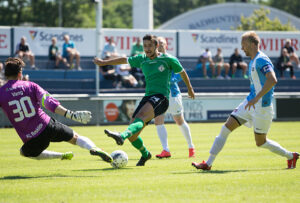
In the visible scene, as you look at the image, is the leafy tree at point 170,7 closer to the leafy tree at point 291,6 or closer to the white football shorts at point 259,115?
the leafy tree at point 291,6

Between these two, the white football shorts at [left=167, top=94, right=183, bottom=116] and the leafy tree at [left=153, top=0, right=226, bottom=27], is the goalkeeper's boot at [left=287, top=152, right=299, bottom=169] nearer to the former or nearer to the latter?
the white football shorts at [left=167, top=94, right=183, bottom=116]

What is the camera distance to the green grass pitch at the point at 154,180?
651cm

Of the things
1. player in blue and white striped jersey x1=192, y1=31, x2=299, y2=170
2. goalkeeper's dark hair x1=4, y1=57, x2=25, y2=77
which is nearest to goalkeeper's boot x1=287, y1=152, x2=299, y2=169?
player in blue and white striped jersey x1=192, y1=31, x2=299, y2=170

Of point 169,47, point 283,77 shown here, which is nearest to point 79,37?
point 169,47

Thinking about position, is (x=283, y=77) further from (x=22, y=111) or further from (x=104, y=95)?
(x=22, y=111)

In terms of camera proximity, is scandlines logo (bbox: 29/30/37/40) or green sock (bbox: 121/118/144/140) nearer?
green sock (bbox: 121/118/144/140)

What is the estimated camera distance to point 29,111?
8117 millimetres

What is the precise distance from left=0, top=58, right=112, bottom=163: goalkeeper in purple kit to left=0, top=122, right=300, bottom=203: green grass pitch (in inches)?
22.9

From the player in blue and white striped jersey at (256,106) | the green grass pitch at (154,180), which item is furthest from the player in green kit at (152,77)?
the player in blue and white striped jersey at (256,106)

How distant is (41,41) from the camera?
24859 millimetres

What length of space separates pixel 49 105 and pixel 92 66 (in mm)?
17159

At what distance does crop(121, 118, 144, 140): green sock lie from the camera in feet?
27.0

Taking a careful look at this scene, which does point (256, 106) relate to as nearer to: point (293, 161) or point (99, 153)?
point (293, 161)

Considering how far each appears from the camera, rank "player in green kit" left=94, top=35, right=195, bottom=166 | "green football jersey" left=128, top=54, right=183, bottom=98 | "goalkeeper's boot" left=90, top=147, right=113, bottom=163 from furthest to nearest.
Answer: "green football jersey" left=128, top=54, right=183, bottom=98 < "player in green kit" left=94, top=35, right=195, bottom=166 < "goalkeeper's boot" left=90, top=147, right=113, bottom=163
